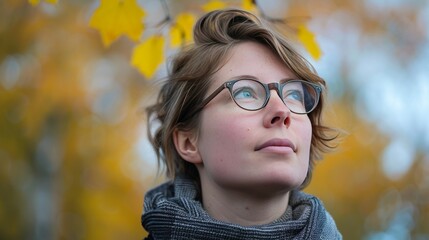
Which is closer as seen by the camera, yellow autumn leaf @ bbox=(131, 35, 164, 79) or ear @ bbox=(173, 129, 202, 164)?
ear @ bbox=(173, 129, 202, 164)

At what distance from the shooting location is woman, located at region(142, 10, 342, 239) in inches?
95.9

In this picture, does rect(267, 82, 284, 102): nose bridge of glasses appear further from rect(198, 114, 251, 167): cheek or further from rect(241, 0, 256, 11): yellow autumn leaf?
rect(241, 0, 256, 11): yellow autumn leaf

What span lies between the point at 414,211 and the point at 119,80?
6554mm

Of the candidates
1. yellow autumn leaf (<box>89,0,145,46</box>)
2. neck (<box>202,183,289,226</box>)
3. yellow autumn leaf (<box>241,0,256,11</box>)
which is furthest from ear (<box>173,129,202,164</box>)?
yellow autumn leaf (<box>241,0,256,11</box>)

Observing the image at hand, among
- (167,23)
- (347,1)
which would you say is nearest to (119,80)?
(347,1)

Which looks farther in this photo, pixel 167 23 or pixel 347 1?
pixel 347 1

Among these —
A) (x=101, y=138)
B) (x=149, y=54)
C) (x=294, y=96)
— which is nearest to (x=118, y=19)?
(x=149, y=54)

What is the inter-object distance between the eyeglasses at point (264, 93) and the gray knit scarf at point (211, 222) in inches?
14.3

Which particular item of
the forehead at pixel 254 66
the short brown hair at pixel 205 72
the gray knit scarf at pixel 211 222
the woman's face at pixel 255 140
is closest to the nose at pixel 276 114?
the woman's face at pixel 255 140

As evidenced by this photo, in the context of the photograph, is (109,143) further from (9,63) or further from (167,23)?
(167,23)

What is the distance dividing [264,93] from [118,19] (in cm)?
81

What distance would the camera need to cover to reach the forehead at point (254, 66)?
8.48ft

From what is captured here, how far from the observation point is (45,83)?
11984mm

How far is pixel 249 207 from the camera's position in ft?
8.34
